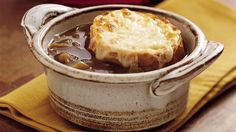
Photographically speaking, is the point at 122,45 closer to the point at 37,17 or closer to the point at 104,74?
the point at 104,74

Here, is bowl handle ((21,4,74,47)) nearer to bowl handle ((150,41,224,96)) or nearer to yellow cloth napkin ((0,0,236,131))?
yellow cloth napkin ((0,0,236,131))

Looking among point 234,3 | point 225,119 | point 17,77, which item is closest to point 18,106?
point 17,77

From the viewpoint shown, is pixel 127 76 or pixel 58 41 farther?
pixel 58 41

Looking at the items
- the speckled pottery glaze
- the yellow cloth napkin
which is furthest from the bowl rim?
the yellow cloth napkin

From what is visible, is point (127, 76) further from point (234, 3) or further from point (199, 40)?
point (234, 3)

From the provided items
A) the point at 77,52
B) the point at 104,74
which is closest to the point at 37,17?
the point at 77,52

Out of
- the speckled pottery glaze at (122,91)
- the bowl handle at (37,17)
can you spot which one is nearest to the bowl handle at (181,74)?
the speckled pottery glaze at (122,91)

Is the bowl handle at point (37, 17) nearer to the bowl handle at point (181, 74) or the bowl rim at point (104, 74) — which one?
the bowl rim at point (104, 74)
